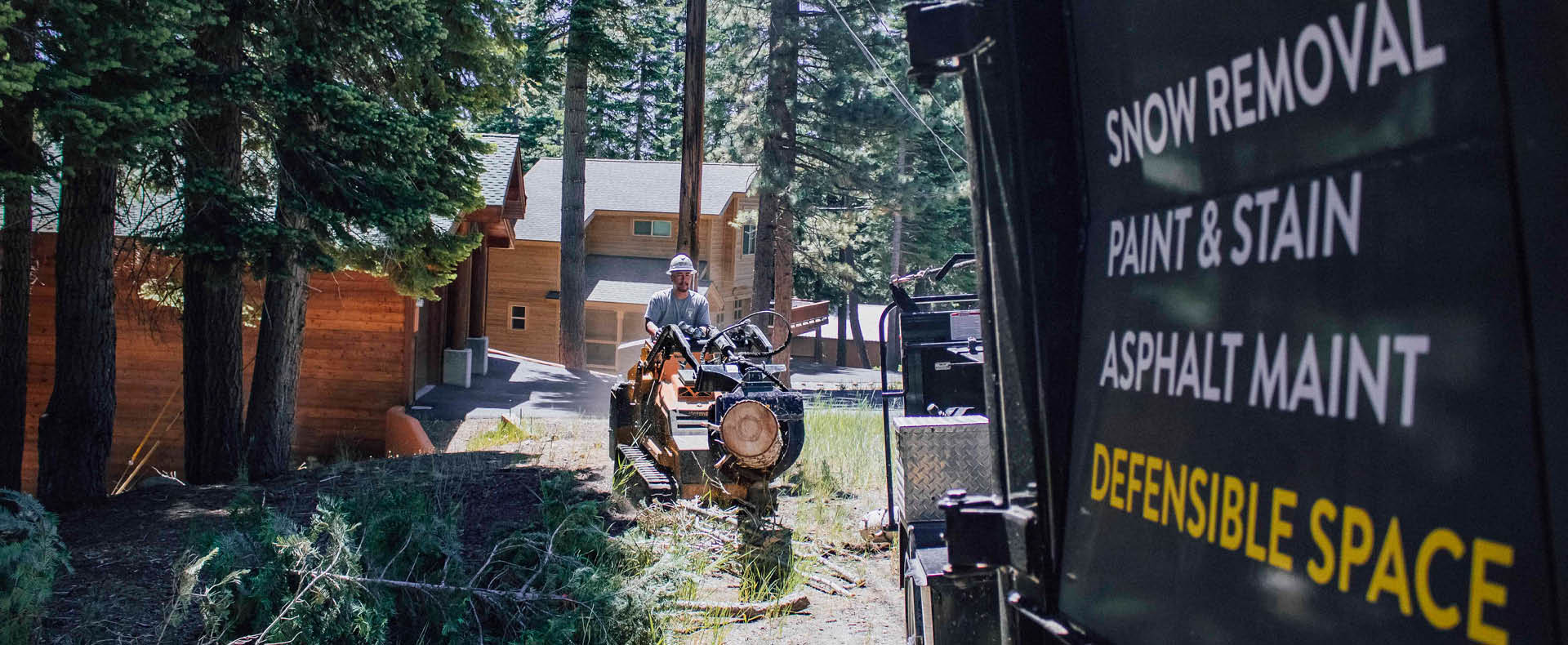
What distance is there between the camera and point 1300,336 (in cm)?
164

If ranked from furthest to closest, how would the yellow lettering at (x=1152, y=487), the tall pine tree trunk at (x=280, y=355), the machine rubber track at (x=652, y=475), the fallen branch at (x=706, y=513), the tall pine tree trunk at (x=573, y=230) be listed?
the tall pine tree trunk at (x=573, y=230)
the tall pine tree trunk at (x=280, y=355)
the machine rubber track at (x=652, y=475)
the fallen branch at (x=706, y=513)
the yellow lettering at (x=1152, y=487)

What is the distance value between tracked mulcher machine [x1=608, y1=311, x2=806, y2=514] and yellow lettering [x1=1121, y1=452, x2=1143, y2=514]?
498 cm

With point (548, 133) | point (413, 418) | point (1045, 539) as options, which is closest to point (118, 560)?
point (1045, 539)

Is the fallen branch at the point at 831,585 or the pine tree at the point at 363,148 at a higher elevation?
the pine tree at the point at 363,148

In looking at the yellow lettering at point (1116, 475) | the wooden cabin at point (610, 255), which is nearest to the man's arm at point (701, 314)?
the yellow lettering at point (1116, 475)

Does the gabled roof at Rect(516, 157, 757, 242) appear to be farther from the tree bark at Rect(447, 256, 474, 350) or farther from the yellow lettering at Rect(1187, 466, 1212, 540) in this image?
the yellow lettering at Rect(1187, 466, 1212, 540)

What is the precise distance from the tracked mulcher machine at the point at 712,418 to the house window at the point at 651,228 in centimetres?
2410

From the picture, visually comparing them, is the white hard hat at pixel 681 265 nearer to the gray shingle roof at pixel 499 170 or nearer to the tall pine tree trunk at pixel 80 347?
the tall pine tree trunk at pixel 80 347

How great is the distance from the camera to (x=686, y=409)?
854 cm

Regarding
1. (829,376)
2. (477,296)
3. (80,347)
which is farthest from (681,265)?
(829,376)

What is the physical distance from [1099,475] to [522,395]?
1915cm

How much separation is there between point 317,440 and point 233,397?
Result: 7758 mm

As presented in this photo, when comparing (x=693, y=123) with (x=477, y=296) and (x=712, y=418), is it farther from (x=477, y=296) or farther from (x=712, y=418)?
(x=712, y=418)

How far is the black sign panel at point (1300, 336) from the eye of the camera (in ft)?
4.39
